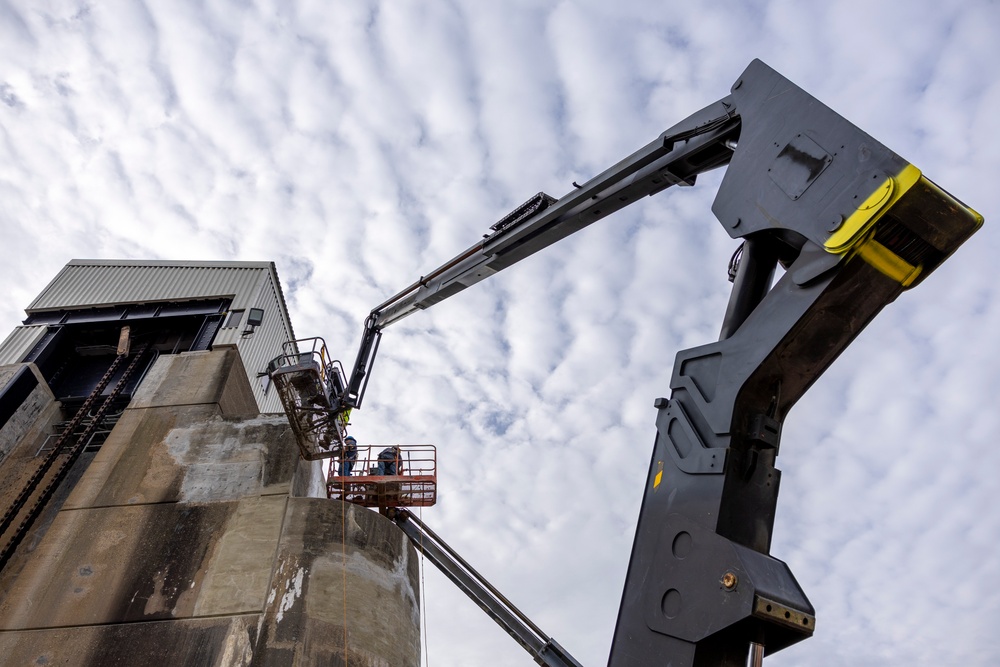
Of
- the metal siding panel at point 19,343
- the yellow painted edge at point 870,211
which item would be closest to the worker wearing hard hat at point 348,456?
the metal siding panel at point 19,343

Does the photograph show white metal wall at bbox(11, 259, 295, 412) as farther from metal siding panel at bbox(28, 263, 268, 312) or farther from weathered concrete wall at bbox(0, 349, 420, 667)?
weathered concrete wall at bbox(0, 349, 420, 667)

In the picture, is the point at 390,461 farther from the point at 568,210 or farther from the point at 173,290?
the point at 173,290

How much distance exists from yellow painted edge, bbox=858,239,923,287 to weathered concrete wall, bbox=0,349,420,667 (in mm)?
10768

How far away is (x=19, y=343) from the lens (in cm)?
1848

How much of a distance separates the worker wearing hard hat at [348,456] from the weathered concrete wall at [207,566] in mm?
843

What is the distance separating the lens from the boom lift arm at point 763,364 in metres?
3.60

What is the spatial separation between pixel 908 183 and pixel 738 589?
252cm

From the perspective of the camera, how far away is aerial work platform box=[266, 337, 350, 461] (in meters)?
13.1

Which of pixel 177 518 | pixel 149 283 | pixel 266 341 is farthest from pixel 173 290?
pixel 177 518

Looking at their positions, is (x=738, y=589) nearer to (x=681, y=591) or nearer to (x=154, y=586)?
(x=681, y=591)

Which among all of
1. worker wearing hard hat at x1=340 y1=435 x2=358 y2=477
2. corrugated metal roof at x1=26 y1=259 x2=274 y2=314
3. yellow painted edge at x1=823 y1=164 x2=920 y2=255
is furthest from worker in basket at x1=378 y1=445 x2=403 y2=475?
yellow painted edge at x1=823 y1=164 x2=920 y2=255

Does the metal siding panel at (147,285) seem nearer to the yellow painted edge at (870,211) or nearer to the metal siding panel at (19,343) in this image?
the metal siding panel at (19,343)

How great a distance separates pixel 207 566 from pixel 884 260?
12516mm

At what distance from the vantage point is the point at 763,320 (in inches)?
167
